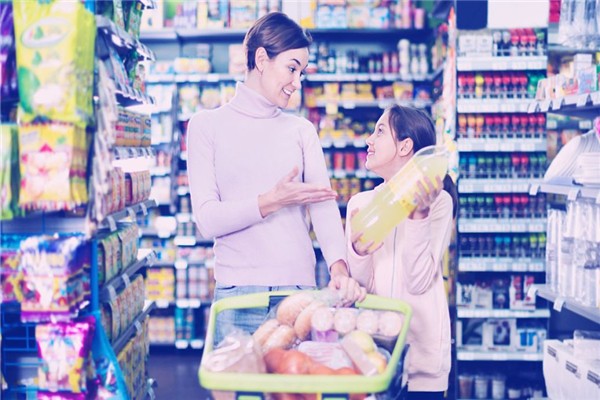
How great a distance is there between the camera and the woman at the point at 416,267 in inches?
81.8

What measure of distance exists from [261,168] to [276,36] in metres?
0.42

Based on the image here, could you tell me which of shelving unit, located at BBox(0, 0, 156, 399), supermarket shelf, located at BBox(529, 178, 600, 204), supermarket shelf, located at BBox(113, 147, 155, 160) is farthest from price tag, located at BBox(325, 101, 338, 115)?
shelving unit, located at BBox(0, 0, 156, 399)

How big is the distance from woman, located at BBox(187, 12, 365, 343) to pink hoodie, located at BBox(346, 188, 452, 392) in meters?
0.16

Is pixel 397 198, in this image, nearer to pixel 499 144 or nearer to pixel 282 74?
pixel 282 74

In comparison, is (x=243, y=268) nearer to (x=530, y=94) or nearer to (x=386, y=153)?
(x=386, y=153)

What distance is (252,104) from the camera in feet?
7.91

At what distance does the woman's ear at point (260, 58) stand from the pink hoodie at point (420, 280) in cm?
55

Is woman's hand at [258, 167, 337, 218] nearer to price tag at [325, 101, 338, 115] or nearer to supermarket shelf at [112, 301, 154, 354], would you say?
supermarket shelf at [112, 301, 154, 354]

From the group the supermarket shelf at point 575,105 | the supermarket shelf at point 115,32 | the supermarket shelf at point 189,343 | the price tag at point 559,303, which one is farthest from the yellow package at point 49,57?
the supermarket shelf at point 189,343

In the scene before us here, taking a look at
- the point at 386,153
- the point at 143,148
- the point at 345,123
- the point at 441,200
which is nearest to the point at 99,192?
the point at 143,148

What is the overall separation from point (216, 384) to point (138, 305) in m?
1.96

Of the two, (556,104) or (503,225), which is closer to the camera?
(556,104)

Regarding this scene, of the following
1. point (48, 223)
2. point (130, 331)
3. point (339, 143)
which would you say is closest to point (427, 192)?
point (48, 223)

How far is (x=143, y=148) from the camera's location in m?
3.08
